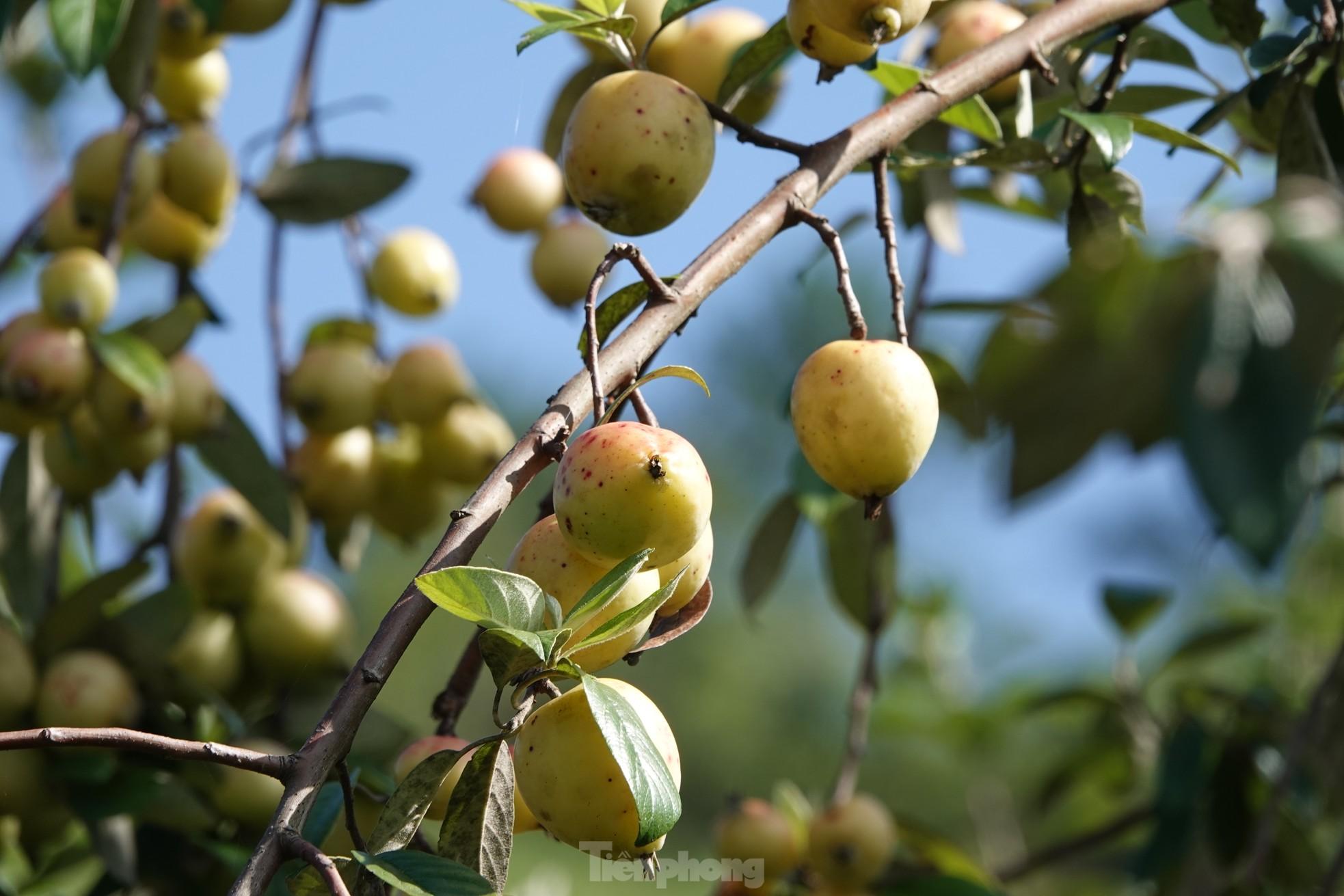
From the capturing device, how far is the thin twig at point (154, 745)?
52cm

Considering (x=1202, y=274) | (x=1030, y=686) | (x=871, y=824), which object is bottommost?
(x=1030, y=686)

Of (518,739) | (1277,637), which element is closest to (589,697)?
(518,739)

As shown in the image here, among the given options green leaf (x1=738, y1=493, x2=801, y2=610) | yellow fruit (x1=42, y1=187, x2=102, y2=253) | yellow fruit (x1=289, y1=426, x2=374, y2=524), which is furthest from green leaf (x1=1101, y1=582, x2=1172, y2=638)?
yellow fruit (x1=42, y1=187, x2=102, y2=253)

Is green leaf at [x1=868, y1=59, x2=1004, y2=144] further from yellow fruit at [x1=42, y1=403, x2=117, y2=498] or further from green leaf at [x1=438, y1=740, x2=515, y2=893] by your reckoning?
yellow fruit at [x1=42, y1=403, x2=117, y2=498]

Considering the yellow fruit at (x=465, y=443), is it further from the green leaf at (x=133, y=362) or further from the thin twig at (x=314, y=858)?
the thin twig at (x=314, y=858)

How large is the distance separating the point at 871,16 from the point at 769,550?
2.56 ft

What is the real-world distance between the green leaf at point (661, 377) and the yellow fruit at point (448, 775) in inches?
7.5

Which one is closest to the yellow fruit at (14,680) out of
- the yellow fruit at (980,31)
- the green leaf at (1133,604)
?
the yellow fruit at (980,31)

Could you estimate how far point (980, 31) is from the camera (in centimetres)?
100

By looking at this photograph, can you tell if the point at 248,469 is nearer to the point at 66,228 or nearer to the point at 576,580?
the point at 66,228

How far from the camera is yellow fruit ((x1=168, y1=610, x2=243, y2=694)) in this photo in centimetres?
137

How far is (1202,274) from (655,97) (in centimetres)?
46

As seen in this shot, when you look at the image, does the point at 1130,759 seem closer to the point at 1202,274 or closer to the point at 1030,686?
the point at 1030,686

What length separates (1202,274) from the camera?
343mm
